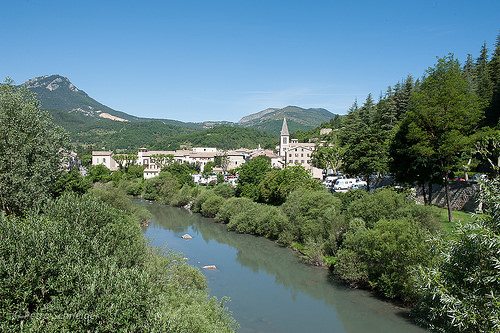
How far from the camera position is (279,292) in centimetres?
2245

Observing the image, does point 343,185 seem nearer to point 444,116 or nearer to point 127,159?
point 444,116

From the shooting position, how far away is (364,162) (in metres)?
32.2

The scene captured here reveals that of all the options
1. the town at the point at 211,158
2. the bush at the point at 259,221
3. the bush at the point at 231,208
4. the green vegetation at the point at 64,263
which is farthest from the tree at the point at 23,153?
the town at the point at 211,158

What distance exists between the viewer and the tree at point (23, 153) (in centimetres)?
1415

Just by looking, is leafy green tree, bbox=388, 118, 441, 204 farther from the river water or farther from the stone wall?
the river water

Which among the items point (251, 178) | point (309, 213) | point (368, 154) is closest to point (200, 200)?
point (251, 178)

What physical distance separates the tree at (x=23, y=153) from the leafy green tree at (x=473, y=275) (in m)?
14.6

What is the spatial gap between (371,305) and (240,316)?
734 cm

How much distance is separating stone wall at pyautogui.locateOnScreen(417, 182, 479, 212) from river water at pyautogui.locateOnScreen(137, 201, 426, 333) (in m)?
11.0

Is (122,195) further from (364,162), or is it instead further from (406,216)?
(406,216)

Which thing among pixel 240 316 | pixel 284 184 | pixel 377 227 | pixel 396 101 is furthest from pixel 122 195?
pixel 396 101

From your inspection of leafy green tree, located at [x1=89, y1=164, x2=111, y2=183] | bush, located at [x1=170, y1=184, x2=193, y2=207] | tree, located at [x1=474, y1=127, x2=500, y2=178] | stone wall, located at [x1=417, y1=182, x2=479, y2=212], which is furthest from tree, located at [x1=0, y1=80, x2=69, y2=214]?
leafy green tree, located at [x1=89, y1=164, x2=111, y2=183]

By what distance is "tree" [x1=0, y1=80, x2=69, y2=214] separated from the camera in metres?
14.1

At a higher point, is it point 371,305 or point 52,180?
point 52,180
